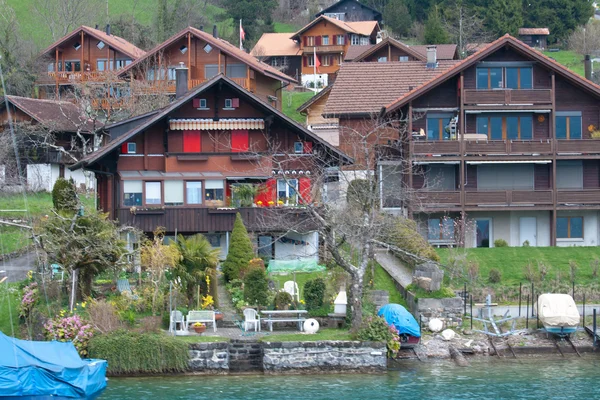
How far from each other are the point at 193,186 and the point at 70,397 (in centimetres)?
Result: 1795

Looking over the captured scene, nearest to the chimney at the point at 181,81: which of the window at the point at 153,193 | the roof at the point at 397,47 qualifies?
the window at the point at 153,193

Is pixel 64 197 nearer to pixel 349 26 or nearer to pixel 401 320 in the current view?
pixel 401 320

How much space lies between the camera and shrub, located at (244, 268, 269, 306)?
35875 mm

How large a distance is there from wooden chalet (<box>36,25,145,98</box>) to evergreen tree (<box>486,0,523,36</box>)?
35.3 m

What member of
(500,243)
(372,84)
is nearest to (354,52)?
(372,84)

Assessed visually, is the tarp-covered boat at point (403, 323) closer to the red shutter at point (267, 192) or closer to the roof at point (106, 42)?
the red shutter at point (267, 192)

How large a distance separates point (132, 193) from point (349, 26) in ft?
195

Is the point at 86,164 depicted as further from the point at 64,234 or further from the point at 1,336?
the point at 1,336

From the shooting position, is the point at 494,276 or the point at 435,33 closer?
the point at 494,276

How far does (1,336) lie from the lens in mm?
28297

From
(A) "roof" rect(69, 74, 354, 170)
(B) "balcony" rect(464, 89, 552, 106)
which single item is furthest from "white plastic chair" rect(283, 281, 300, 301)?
(B) "balcony" rect(464, 89, 552, 106)

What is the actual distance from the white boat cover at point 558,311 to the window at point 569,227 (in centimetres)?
1574

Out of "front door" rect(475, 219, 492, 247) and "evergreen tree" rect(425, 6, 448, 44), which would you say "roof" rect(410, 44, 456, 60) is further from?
"front door" rect(475, 219, 492, 247)

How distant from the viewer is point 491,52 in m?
49.9
